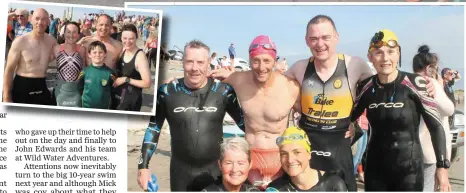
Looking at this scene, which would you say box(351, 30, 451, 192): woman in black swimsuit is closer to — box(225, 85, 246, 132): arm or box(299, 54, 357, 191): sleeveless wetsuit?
box(299, 54, 357, 191): sleeveless wetsuit

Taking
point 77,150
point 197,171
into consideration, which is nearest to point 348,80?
point 197,171

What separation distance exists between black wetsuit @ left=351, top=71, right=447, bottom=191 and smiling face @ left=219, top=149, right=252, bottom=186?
937 millimetres

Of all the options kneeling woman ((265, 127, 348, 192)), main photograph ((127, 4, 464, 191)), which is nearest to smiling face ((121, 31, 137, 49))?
main photograph ((127, 4, 464, 191))

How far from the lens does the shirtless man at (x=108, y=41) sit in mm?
4750

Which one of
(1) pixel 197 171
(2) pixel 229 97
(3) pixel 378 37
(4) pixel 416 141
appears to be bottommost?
(1) pixel 197 171

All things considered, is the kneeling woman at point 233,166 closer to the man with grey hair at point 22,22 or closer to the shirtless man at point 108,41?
the shirtless man at point 108,41

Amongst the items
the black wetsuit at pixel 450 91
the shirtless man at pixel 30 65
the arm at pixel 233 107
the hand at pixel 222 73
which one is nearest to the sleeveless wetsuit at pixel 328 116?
the arm at pixel 233 107

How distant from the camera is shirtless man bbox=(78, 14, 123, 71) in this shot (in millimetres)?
4750

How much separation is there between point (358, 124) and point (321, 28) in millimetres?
835

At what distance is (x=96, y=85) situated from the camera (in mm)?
4777

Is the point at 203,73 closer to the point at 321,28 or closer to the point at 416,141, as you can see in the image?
the point at 321,28

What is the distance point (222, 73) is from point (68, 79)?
1.23 meters

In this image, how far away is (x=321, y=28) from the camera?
465 centimetres

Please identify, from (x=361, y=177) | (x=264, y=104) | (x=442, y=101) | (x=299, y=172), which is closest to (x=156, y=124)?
(x=264, y=104)
